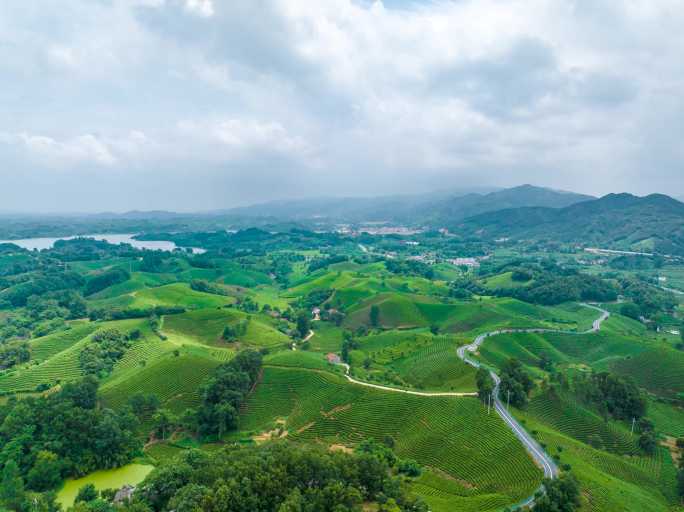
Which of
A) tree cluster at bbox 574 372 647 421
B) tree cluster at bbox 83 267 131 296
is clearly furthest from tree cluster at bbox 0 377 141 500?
tree cluster at bbox 83 267 131 296

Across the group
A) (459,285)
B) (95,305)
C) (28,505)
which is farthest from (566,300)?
(95,305)

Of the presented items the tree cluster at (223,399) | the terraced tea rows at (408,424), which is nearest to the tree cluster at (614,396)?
the terraced tea rows at (408,424)

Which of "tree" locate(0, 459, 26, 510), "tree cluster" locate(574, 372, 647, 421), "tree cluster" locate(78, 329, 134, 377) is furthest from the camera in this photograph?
"tree cluster" locate(78, 329, 134, 377)

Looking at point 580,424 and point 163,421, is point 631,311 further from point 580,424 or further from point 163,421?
point 163,421

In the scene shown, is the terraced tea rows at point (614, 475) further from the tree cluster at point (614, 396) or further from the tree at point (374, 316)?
the tree at point (374, 316)

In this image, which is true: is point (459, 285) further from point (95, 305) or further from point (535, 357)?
point (95, 305)

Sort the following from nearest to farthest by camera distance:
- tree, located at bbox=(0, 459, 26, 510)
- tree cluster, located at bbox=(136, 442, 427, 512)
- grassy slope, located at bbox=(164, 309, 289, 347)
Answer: tree cluster, located at bbox=(136, 442, 427, 512)
tree, located at bbox=(0, 459, 26, 510)
grassy slope, located at bbox=(164, 309, 289, 347)

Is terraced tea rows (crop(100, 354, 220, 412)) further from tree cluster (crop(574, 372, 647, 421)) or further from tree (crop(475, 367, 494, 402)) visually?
tree cluster (crop(574, 372, 647, 421))
